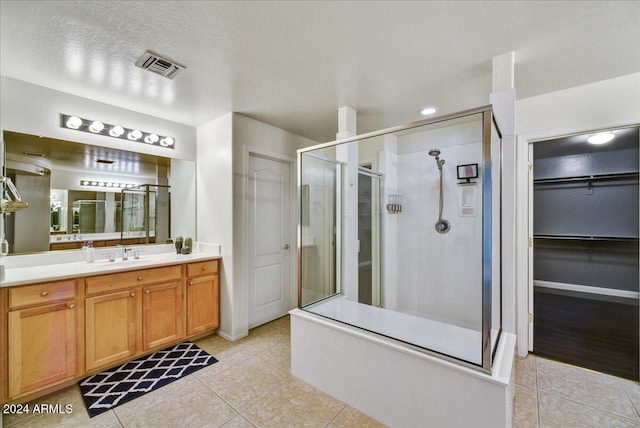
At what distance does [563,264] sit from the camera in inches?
186

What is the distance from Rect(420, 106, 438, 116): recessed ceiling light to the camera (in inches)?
108

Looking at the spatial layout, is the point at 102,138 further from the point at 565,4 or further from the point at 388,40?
the point at 565,4

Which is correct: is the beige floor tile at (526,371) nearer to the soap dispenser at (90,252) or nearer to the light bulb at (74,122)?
the soap dispenser at (90,252)

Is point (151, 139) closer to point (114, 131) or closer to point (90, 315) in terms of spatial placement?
point (114, 131)

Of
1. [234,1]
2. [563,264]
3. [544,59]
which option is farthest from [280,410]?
[563,264]

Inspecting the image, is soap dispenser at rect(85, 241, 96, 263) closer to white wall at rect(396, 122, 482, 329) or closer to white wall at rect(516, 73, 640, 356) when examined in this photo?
white wall at rect(396, 122, 482, 329)

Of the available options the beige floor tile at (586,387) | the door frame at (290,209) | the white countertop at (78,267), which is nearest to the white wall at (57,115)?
the door frame at (290,209)

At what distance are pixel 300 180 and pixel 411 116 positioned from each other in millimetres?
1498

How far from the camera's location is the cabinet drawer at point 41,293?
1809 millimetres

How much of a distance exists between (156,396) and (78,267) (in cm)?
126

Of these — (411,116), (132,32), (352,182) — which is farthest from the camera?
(411,116)

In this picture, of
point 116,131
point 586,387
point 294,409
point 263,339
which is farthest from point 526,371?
point 116,131

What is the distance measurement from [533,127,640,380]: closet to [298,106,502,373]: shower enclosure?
1.35 meters

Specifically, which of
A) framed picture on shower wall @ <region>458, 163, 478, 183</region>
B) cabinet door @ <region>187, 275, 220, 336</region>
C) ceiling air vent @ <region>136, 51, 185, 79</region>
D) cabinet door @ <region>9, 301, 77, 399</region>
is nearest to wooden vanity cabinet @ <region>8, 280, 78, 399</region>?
cabinet door @ <region>9, 301, 77, 399</region>
